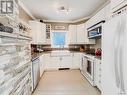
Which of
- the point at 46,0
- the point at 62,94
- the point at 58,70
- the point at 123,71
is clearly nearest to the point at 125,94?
the point at 123,71

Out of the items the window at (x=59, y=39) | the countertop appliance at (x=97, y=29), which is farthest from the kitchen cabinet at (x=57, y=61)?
the countertop appliance at (x=97, y=29)

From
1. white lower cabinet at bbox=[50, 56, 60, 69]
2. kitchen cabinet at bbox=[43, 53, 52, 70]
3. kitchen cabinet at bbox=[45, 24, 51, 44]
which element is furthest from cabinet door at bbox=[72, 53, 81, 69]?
kitchen cabinet at bbox=[45, 24, 51, 44]

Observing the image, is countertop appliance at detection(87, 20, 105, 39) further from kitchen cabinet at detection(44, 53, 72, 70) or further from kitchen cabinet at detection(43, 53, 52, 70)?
kitchen cabinet at detection(43, 53, 52, 70)

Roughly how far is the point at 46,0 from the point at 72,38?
9.10ft

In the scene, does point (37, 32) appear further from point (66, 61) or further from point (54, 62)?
point (66, 61)

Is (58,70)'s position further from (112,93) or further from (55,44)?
(112,93)

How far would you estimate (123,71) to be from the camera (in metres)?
1.31

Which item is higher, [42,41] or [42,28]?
[42,28]

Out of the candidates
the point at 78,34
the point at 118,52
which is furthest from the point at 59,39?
the point at 118,52

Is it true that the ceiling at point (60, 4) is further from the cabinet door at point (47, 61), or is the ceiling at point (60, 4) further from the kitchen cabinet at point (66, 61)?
the kitchen cabinet at point (66, 61)

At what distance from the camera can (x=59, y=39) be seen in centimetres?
675

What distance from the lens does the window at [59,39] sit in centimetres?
669

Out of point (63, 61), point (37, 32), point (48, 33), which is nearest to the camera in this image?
point (37, 32)

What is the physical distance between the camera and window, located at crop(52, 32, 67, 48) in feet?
22.0
